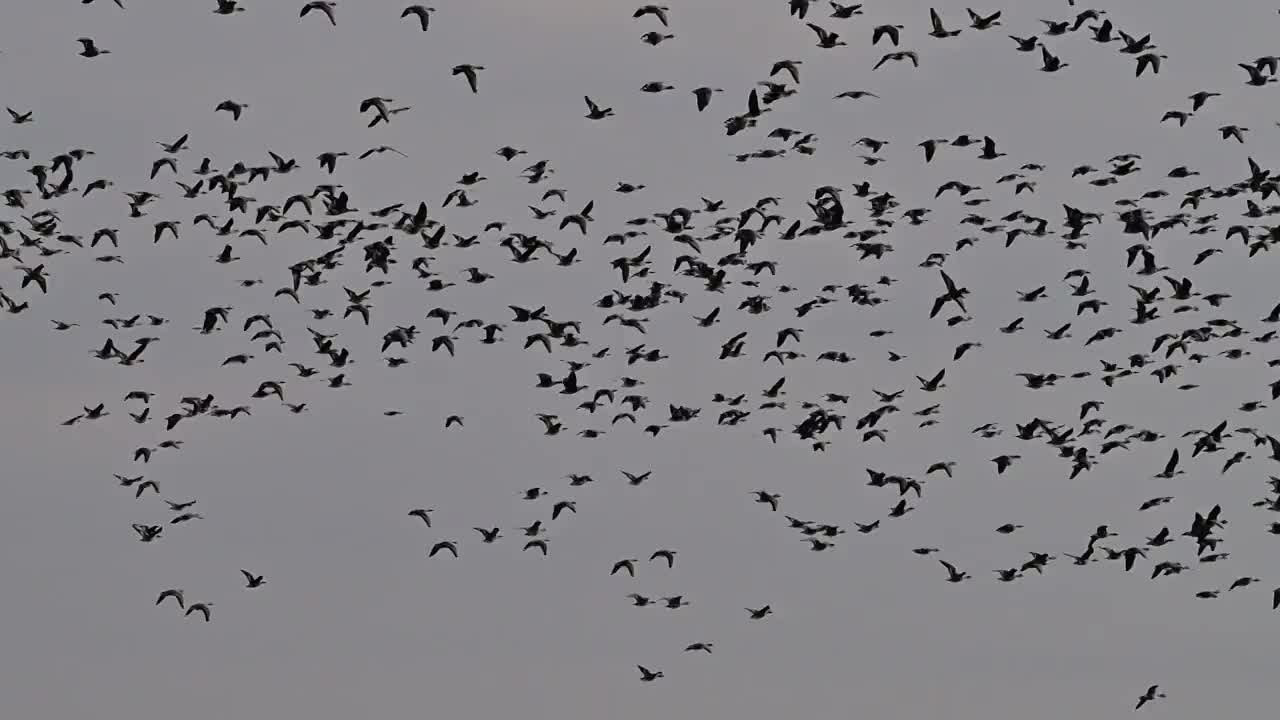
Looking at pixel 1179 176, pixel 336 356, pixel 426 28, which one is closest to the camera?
pixel 426 28

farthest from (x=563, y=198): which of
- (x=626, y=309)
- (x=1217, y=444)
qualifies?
(x=1217, y=444)

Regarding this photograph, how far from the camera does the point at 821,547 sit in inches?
4323

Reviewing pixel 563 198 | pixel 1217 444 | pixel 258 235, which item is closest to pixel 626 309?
pixel 563 198

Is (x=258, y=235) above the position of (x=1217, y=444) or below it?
above

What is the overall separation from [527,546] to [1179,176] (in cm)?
2546

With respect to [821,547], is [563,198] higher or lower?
higher

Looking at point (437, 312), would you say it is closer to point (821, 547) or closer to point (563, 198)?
point (563, 198)

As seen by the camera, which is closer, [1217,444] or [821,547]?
[1217,444]

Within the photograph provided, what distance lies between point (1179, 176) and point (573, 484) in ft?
76.9

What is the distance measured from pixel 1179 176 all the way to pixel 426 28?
2542 centimetres

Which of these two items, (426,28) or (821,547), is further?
(821,547)

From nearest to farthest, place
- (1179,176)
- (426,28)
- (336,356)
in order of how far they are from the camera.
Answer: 1. (426,28)
2. (1179,176)
3. (336,356)

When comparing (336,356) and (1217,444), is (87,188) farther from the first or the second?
(1217,444)

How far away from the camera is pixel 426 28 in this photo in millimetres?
88750
